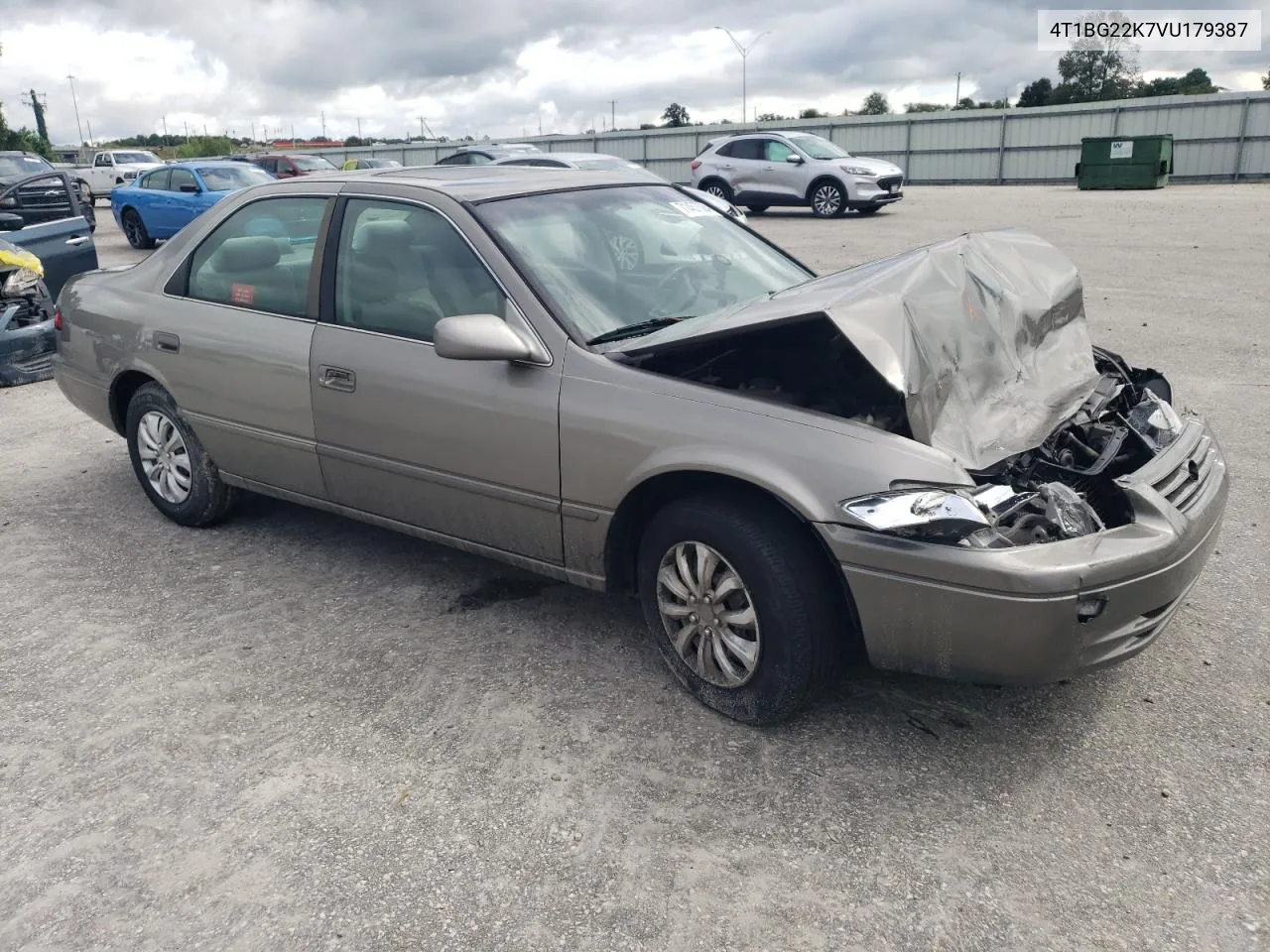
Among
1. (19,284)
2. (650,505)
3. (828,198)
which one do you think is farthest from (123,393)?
(828,198)

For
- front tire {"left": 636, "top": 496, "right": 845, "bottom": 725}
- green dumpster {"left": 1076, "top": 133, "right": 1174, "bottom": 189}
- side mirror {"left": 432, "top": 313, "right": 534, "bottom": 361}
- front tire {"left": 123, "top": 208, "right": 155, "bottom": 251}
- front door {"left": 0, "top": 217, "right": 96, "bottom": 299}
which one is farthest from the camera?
green dumpster {"left": 1076, "top": 133, "right": 1174, "bottom": 189}

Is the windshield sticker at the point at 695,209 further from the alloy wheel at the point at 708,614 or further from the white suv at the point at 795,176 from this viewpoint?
the white suv at the point at 795,176

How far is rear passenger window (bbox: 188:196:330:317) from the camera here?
4.22 meters

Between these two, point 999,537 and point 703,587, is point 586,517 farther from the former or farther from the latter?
point 999,537

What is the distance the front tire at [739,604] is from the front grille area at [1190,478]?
1.05 meters

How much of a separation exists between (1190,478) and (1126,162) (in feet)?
90.0

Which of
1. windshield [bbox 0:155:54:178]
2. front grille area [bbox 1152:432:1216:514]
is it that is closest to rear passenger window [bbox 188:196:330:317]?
front grille area [bbox 1152:432:1216:514]

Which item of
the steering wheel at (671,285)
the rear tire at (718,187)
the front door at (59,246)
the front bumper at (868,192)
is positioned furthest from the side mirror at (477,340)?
the rear tire at (718,187)

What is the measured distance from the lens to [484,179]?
13.4 feet

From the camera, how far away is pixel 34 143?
51281 millimetres

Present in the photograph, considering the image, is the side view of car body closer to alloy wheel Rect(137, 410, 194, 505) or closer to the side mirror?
alloy wheel Rect(137, 410, 194, 505)

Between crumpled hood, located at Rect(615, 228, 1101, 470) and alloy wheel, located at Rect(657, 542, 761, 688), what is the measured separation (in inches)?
26.8

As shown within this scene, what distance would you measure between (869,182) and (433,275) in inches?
726

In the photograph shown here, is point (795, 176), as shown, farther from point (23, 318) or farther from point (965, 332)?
point (965, 332)
